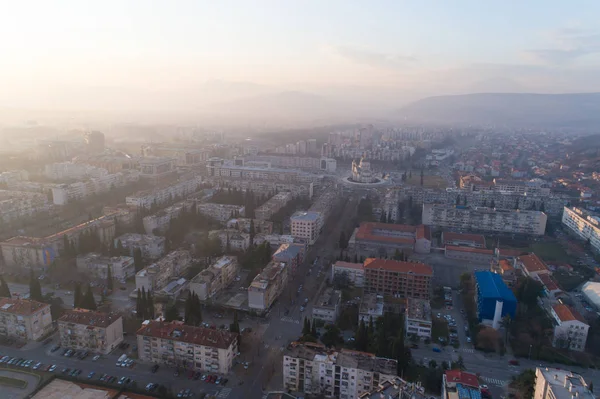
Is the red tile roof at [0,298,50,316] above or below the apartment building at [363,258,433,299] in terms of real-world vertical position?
above

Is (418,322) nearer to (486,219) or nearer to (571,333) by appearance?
(571,333)

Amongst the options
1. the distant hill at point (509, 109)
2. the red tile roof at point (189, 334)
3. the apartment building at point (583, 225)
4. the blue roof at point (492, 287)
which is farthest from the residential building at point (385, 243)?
the distant hill at point (509, 109)

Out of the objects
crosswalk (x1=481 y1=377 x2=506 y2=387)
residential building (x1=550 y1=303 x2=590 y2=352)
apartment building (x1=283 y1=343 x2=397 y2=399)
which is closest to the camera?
A: apartment building (x1=283 y1=343 x2=397 y2=399)

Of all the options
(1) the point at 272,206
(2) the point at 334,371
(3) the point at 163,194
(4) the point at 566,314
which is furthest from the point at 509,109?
(2) the point at 334,371

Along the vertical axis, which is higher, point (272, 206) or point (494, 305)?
point (272, 206)

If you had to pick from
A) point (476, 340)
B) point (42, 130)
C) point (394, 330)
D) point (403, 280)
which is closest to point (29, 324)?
point (394, 330)

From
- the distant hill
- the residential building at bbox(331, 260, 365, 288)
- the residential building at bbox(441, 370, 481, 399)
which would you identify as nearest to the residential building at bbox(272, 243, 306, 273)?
the residential building at bbox(331, 260, 365, 288)

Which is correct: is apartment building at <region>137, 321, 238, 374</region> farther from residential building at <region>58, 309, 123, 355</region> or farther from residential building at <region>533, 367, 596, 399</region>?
residential building at <region>533, 367, 596, 399</region>

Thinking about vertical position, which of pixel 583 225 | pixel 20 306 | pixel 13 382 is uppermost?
pixel 20 306
